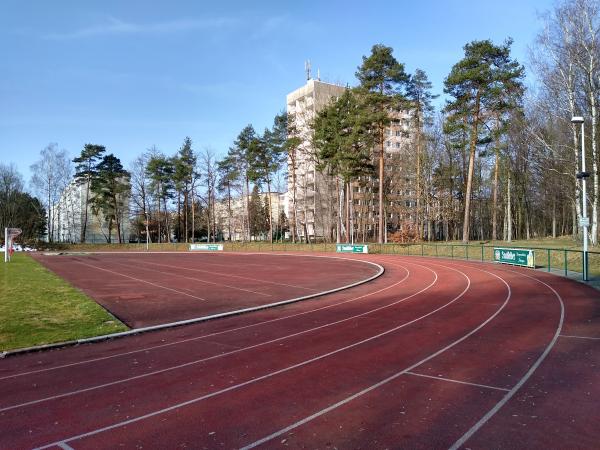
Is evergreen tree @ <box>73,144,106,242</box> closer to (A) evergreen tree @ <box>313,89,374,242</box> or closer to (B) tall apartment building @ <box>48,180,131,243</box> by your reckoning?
(B) tall apartment building @ <box>48,180,131,243</box>

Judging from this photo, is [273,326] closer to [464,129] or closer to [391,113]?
[464,129]

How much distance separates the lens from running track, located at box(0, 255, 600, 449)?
5008 mm

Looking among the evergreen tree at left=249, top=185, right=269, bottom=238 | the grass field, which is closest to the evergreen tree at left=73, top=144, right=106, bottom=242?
the evergreen tree at left=249, top=185, right=269, bottom=238

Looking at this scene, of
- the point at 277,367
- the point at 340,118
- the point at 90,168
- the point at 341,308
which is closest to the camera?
the point at 277,367

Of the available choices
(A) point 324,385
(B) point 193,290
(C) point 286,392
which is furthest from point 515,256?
(C) point 286,392

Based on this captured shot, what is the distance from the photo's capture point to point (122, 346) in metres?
9.81

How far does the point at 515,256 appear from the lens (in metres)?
26.4

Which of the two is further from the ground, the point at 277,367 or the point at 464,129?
the point at 464,129

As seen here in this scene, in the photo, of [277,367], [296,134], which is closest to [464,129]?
[296,134]

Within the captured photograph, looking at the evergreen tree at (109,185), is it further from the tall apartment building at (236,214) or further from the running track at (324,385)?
the running track at (324,385)

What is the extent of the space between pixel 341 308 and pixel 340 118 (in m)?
33.9

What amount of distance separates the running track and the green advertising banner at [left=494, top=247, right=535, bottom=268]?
44.2 ft

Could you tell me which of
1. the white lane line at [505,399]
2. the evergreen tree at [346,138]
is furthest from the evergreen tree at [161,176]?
the white lane line at [505,399]

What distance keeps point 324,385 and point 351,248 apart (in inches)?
1479
